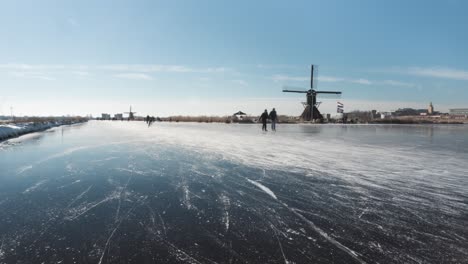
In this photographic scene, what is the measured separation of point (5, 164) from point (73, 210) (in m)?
5.68

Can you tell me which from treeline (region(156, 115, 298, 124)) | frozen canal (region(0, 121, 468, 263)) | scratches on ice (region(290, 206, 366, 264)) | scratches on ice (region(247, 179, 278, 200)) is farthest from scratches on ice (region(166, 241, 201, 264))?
treeline (region(156, 115, 298, 124))

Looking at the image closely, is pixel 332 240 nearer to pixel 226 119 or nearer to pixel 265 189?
pixel 265 189

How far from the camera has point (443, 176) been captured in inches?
233

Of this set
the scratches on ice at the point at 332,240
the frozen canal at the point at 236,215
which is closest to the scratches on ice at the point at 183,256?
the frozen canal at the point at 236,215

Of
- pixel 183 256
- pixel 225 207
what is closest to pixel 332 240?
pixel 183 256

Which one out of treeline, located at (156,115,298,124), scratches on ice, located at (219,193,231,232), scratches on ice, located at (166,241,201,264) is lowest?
scratches on ice, located at (166,241,201,264)

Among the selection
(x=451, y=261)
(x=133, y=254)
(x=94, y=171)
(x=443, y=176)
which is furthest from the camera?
(x=94, y=171)

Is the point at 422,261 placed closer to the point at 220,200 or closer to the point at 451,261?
the point at 451,261

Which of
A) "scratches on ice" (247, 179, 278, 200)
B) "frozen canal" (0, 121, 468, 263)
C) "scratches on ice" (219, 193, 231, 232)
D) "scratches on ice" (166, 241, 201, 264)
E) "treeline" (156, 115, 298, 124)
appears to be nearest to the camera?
"scratches on ice" (166, 241, 201, 264)

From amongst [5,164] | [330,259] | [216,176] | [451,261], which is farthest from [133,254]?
[5,164]

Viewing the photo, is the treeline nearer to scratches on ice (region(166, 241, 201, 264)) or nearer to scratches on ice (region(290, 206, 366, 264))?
scratches on ice (region(290, 206, 366, 264))

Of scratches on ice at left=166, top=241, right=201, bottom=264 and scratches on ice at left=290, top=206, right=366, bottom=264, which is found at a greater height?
scratches on ice at left=290, top=206, right=366, bottom=264

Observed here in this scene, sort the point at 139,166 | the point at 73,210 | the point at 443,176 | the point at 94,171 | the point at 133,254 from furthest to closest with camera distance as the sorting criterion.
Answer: the point at 139,166
the point at 94,171
the point at 443,176
the point at 73,210
the point at 133,254

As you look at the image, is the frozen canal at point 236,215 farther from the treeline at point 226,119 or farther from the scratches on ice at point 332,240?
the treeline at point 226,119
